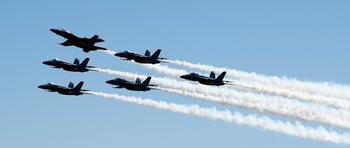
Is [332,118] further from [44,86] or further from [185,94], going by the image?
[44,86]

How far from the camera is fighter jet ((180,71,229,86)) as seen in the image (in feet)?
338

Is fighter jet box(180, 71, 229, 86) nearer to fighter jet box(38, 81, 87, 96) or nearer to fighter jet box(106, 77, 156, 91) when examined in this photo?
fighter jet box(106, 77, 156, 91)

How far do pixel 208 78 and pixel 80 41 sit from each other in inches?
959

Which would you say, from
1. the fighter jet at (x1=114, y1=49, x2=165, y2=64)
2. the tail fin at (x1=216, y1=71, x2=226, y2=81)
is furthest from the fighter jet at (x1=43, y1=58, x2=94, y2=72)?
the tail fin at (x1=216, y1=71, x2=226, y2=81)

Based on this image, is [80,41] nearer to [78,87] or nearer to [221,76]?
[78,87]

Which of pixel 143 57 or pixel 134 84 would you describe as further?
pixel 134 84

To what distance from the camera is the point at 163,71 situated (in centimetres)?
10956

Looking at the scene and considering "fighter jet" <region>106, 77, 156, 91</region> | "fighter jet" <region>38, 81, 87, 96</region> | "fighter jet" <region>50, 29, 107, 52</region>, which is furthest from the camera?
"fighter jet" <region>38, 81, 87, 96</region>

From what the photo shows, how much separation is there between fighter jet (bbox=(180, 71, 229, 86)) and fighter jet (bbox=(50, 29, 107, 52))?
56.0 ft

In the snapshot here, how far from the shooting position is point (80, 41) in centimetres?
10325

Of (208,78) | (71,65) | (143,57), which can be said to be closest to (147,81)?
(143,57)

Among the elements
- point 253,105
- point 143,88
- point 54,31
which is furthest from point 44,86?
point 253,105

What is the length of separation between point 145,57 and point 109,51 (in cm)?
877

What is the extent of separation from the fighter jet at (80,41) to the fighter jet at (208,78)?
17082 mm
